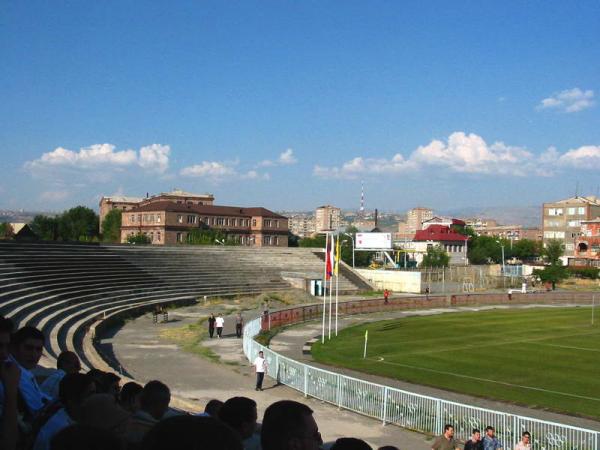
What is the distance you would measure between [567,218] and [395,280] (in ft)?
298

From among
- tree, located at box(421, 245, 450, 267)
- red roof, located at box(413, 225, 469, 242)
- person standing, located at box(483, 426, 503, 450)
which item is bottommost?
person standing, located at box(483, 426, 503, 450)

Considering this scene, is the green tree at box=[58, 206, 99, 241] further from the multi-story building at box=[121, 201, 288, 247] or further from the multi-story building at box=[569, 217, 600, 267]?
the multi-story building at box=[569, 217, 600, 267]

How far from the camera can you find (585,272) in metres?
94.2

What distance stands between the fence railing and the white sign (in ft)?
203

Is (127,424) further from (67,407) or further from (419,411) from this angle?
(419,411)

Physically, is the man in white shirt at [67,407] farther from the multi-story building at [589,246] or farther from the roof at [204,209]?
the multi-story building at [589,246]

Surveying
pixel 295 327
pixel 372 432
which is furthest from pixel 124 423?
pixel 295 327

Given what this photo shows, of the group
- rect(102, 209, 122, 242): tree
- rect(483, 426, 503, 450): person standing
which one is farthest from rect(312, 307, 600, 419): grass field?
rect(102, 209, 122, 242): tree

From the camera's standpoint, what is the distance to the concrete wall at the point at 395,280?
68.0 m

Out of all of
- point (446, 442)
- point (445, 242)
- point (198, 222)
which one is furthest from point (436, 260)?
point (446, 442)

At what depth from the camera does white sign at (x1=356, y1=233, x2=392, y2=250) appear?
8344 centimetres

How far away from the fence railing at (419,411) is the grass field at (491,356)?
525 cm

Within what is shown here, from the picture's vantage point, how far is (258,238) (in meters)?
134

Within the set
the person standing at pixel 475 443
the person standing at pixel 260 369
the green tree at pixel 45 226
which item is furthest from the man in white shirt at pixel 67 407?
the green tree at pixel 45 226
